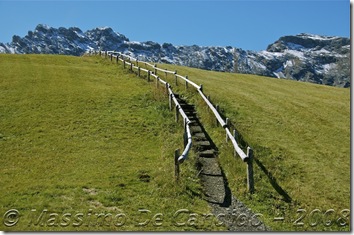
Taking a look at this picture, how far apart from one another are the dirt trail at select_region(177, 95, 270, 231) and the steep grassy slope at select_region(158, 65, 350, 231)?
37 centimetres

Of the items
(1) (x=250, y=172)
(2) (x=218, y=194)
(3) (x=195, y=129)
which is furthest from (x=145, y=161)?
(3) (x=195, y=129)

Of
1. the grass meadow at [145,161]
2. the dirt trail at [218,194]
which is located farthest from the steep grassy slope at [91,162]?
the dirt trail at [218,194]

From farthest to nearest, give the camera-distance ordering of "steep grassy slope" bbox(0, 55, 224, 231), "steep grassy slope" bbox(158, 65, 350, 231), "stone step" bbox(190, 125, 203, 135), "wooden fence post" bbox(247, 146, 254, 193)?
"stone step" bbox(190, 125, 203, 135) → "wooden fence post" bbox(247, 146, 254, 193) → "steep grassy slope" bbox(158, 65, 350, 231) → "steep grassy slope" bbox(0, 55, 224, 231)

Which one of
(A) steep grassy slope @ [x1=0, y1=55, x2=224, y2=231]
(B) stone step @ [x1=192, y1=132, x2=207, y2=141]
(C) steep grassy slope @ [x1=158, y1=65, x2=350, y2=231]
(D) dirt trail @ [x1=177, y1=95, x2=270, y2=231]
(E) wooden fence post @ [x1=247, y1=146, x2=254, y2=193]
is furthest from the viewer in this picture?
(B) stone step @ [x1=192, y1=132, x2=207, y2=141]

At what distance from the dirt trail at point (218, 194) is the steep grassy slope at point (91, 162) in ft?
1.52

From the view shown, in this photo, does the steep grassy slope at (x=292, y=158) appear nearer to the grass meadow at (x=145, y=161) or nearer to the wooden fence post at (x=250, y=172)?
the grass meadow at (x=145, y=161)

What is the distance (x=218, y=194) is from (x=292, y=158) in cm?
578

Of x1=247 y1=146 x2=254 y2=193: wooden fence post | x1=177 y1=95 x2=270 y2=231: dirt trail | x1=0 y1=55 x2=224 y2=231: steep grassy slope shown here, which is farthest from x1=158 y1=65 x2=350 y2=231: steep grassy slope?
x1=0 y1=55 x2=224 y2=231: steep grassy slope

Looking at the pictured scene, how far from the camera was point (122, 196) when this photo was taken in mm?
13398

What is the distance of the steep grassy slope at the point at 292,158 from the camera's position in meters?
13.5

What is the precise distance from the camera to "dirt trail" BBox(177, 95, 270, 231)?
12.2 m

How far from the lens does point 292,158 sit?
18531mm

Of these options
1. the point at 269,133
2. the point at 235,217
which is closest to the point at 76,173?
the point at 235,217

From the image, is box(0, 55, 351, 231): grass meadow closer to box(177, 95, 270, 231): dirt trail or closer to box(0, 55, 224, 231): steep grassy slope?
box(0, 55, 224, 231): steep grassy slope
